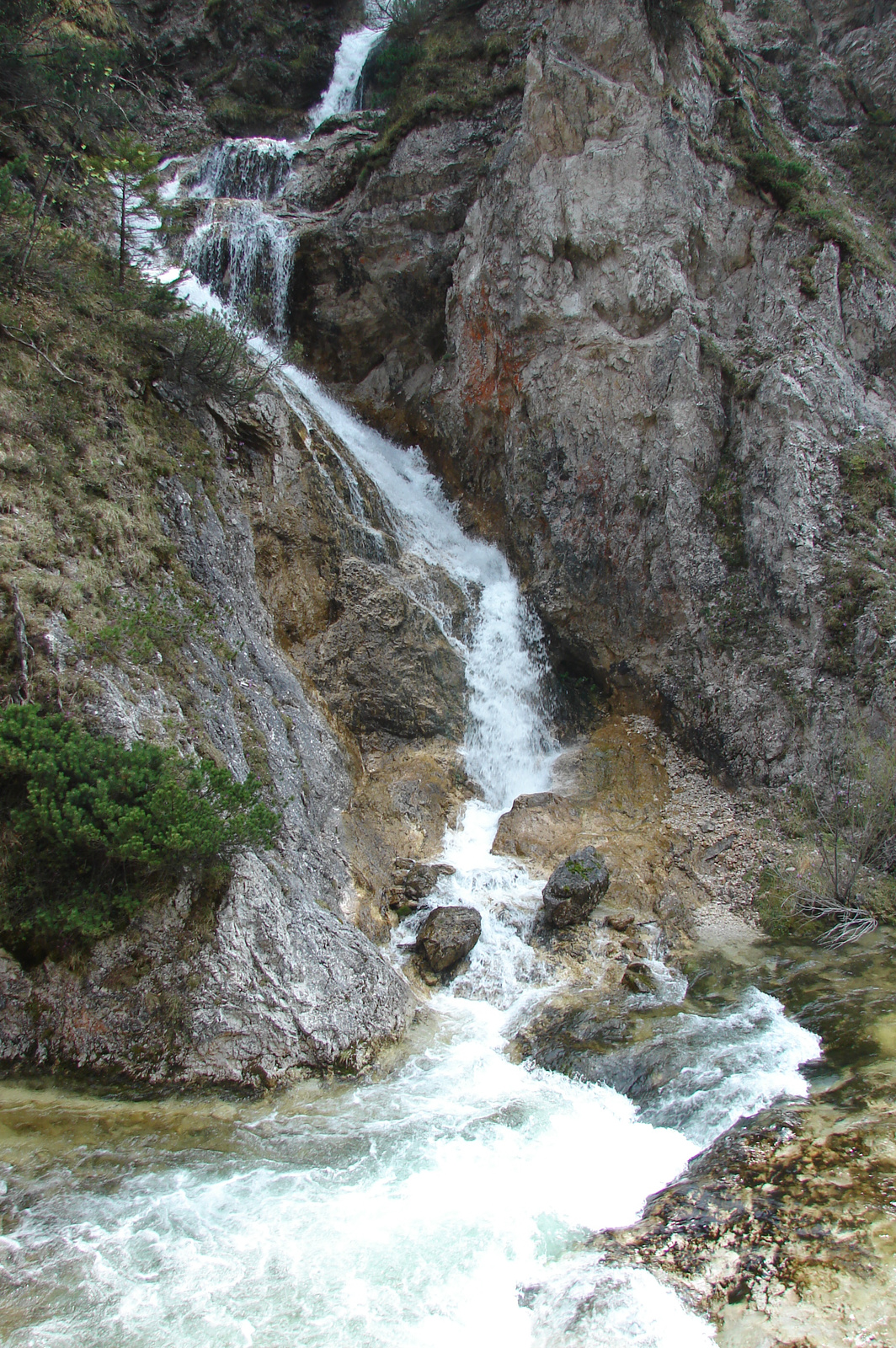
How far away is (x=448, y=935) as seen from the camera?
32.1 feet

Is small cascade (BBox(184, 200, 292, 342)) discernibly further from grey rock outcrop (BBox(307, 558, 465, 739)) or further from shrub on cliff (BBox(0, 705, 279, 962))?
shrub on cliff (BBox(0, 705, 279, 962))

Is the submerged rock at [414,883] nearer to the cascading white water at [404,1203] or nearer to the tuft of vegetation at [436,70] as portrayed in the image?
the cascading white water at [404,1203]

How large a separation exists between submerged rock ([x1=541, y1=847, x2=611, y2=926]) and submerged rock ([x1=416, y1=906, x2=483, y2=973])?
115 centimetres

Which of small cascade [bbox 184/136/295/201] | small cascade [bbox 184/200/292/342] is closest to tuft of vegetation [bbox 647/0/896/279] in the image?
small cascade [bbox 184/200/292/342]

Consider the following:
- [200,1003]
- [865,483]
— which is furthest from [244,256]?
[200,1003]

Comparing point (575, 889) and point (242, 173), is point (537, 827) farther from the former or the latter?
point (242, 173)

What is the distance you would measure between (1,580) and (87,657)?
1.13m

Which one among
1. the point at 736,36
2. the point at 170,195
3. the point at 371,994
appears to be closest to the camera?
the point at 371,994

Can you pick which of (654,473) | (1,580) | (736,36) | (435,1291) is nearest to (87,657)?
(1,580)

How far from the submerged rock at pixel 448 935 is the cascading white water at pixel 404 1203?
420 mm

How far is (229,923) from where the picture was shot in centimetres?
768

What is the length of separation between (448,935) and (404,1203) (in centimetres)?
383

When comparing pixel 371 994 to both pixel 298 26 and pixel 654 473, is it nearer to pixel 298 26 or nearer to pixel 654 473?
pixel 654 473

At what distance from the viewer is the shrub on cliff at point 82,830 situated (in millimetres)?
6613
